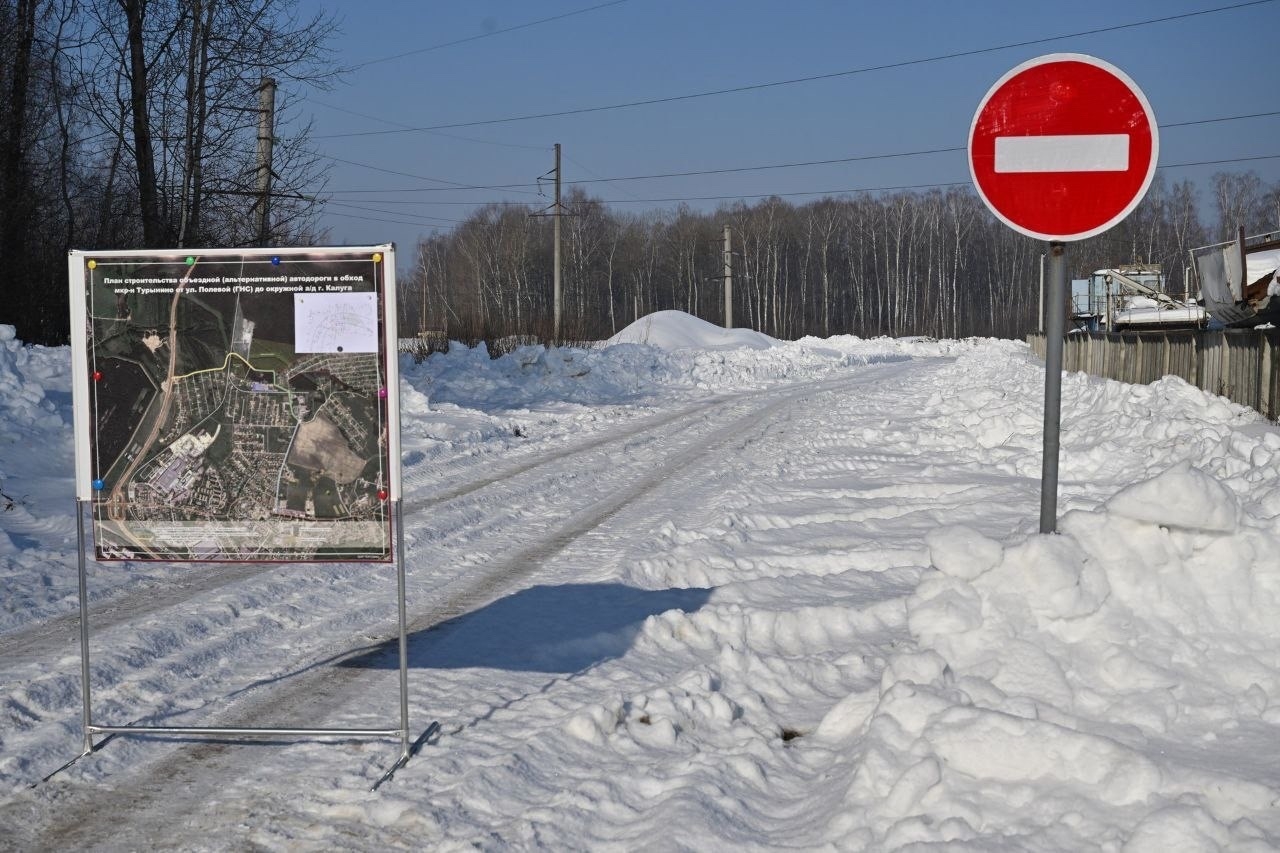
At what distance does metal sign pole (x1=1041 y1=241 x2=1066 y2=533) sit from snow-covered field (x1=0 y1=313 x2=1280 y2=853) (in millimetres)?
145

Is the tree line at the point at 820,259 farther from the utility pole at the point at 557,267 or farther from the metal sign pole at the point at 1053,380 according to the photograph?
the metal sign pole at the point at 1053,380

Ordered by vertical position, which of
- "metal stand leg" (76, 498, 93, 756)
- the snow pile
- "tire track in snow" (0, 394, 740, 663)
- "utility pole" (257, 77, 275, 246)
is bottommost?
"tire track in snow" (0, 394, 740, 663)

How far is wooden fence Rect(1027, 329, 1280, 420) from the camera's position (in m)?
12.7

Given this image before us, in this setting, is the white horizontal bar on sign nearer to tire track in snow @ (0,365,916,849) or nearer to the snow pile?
tire track in snow @ (0,365,916,849)

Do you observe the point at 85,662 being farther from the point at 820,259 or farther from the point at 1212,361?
the point at 820,259

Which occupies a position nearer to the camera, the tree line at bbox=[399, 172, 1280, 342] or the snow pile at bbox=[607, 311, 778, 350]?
the snow pile at bbox=[607, 311, 778, 350]

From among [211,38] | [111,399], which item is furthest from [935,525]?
[211,38]

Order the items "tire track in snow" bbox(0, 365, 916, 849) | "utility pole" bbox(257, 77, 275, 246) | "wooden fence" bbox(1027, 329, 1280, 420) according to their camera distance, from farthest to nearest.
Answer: "utility pole" bbox(257, 77, 275, 246) → "wooden fence" bbox(1027, 329, 1280, 420) → "tire track in snow" bbox(0, 365, 916, 849)

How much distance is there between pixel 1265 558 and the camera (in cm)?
474

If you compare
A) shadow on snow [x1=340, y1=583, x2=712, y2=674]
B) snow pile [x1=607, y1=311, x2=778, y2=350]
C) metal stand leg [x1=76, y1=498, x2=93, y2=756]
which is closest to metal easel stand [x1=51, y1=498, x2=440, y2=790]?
metal stand leg [x1=76, y1=498, x2=93, y2=756]

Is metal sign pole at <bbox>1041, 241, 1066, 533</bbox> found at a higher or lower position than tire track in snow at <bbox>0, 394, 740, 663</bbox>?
higher

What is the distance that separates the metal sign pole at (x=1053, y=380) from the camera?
482cm

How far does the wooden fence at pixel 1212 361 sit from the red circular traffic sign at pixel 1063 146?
6.86 m

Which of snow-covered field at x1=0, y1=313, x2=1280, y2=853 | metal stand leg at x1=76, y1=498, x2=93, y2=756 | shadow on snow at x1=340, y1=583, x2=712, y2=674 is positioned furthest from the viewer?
shadow on snow at x1=340, y1=583, x2=712, y2=674
